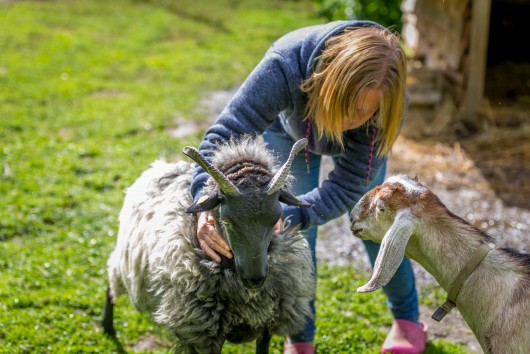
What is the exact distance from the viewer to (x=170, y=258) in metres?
3.41

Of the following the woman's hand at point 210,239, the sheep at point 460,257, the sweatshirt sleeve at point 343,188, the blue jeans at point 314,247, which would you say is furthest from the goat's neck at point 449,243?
the woman's hand at point 210,239

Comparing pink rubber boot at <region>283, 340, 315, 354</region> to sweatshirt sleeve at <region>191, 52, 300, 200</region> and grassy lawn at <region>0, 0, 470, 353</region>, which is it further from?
sweatshirt sleeve at <region>191, 52, 300, 200</region>

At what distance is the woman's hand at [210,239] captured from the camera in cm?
323

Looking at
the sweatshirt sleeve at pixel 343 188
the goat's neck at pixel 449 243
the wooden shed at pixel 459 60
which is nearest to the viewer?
the goat's neck at pixel 449 243

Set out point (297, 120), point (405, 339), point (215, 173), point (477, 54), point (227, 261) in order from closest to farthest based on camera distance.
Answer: point (215, 173) < point (227, 261) < point (297, 120) < point (405, 339) < point (477, 54)

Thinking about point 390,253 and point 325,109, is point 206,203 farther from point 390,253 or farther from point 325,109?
point 390,253

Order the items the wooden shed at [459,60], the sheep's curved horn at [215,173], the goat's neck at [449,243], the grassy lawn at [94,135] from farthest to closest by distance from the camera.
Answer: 1. the wooden shed at [459,60]
2. the grassy lawn at [94,135]
3. the goat's neck at [449,243]
4. the sheep's curved horn at [215,173]

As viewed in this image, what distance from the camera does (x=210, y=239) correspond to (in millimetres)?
3273

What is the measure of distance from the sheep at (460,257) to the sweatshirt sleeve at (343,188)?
0.27m

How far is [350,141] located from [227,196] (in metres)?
0.92

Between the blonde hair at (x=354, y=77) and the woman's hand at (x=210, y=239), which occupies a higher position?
the blonde hair at (x=354, y=77)

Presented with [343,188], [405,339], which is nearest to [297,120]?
[343,188]

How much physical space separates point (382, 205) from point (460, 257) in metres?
0.46

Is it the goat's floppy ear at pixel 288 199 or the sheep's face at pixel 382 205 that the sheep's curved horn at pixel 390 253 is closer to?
the sheep's face at pixel 382 205
